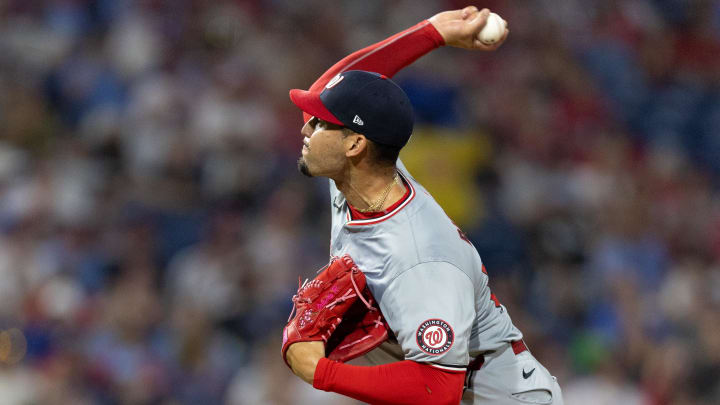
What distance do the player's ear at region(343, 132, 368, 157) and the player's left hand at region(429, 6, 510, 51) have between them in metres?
0.68

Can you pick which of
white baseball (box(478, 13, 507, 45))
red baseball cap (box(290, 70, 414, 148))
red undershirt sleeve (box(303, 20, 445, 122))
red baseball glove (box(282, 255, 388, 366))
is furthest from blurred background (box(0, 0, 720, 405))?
red baseball cap (box(290, 70, 414, 148))

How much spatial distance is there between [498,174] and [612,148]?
1.12 metres

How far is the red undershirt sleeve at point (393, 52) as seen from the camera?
355cm

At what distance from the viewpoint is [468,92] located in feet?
26.2

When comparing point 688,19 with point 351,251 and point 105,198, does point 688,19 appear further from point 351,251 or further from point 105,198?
point 351,251

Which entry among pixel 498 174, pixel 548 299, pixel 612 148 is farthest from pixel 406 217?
pixel 612 148

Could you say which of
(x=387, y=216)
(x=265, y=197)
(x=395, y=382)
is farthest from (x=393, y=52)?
(x=265, y=197)

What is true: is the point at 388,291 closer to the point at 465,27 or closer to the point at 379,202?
the point at 379,202

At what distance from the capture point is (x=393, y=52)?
358 cm

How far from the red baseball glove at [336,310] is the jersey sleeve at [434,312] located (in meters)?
0.12

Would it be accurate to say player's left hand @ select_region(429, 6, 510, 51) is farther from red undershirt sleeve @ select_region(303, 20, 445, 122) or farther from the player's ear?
the player's ear

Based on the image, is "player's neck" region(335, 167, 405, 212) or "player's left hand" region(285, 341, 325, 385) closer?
"player's left hand" region(285, 341, 325, 385)

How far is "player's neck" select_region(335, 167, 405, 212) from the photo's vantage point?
10.00 feet

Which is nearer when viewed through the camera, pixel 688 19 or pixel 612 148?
pixel 612 148
